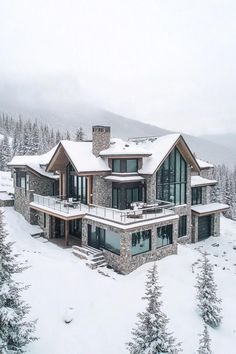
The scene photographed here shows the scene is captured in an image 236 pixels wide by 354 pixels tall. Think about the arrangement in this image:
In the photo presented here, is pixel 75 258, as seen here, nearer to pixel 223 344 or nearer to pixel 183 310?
pixel 183 310

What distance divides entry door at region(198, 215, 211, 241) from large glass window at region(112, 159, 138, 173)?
10.6 metres

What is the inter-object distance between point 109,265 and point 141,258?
2.13 metres

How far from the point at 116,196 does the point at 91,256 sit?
5.79 m

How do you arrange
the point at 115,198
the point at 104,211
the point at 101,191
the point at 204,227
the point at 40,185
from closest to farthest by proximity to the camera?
the point at 104,211
the point at 101,191
the point at 115,198
the point at 40,185
the point at 204,227

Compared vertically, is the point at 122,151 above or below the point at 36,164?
above

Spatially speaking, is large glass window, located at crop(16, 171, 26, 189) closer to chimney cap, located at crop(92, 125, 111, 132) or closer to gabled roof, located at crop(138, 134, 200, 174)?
chimney cap, located at crop(92, 125, 111, 132)

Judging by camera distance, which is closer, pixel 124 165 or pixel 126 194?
pixel 124 165

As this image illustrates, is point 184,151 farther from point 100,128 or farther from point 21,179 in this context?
point 21,179

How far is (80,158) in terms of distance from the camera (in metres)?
23.0

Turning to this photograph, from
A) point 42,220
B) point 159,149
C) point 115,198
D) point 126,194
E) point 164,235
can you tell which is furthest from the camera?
point 42,220

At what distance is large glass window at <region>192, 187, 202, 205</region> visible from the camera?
30550mm

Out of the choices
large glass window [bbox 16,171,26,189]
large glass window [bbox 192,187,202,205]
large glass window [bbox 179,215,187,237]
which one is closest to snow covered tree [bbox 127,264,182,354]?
large glass window [bbox 179,215,187,237]

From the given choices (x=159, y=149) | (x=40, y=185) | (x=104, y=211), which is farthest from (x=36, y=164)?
(x=159, y=149)

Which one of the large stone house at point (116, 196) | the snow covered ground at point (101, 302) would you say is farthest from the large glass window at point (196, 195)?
the snow covered ground at point (101, 302)
